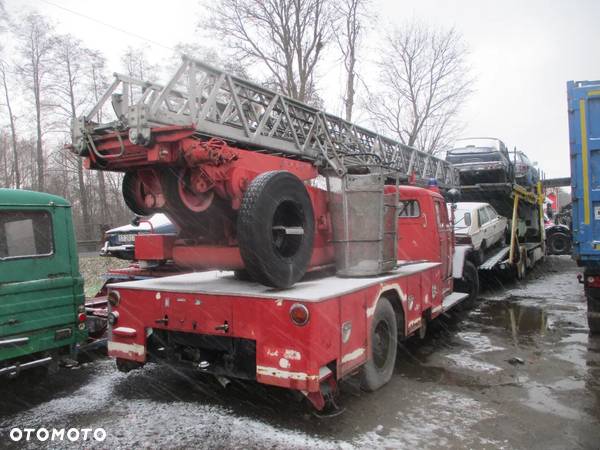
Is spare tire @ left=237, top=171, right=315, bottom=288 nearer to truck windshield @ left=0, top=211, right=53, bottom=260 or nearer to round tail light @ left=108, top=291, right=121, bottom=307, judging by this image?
round tail light @ left=108, top=291, right=121, bottom=307

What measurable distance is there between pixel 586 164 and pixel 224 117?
5021 mm

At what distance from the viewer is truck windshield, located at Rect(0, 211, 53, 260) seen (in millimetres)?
4875

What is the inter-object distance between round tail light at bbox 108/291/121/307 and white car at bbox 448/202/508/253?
7200mm

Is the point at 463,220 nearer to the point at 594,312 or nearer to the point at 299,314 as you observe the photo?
the point at 594,312

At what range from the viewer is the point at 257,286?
475cm

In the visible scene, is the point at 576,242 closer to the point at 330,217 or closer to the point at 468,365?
the point at 468,365

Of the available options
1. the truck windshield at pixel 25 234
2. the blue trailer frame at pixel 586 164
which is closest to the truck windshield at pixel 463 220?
the blue trailer frame at pixel 586 164

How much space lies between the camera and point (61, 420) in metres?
4.42

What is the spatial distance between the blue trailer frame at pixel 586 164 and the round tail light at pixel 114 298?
5995 millimetres

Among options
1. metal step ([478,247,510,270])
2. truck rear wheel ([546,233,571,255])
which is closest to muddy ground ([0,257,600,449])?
metal step ([478,247,510,270])

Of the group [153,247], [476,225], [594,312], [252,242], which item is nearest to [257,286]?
[252,242]

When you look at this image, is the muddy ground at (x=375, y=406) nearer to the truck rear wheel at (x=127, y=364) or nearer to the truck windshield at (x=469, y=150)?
the truck rear wheel at (x=127, y=364)

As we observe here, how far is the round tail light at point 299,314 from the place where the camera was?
388cm

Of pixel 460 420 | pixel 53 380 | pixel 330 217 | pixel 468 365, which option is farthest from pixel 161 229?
pixel 460 420
